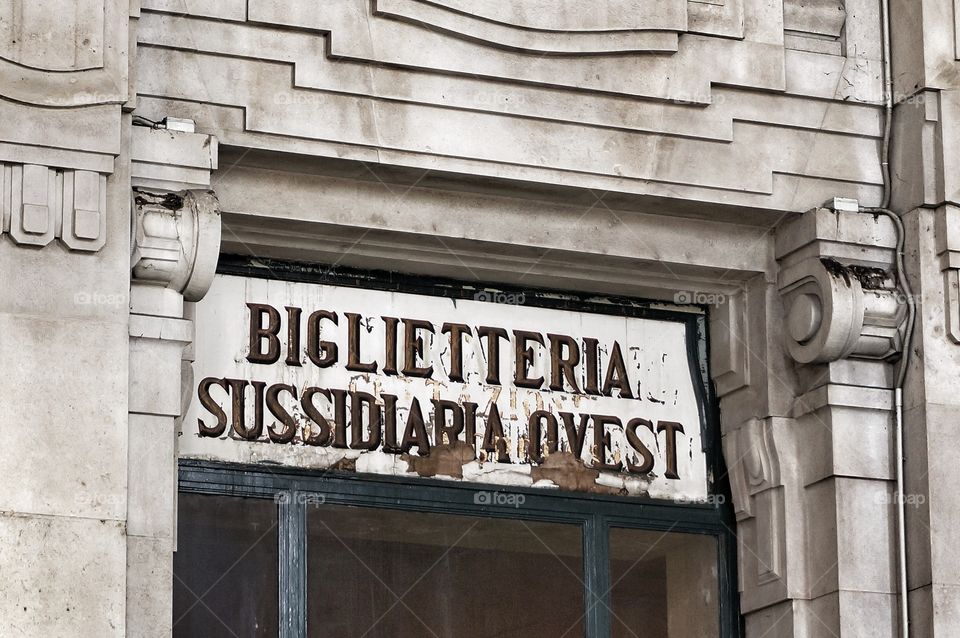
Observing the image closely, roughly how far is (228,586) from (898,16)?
5.67 meters

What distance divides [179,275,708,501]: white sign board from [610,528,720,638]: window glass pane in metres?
0.31

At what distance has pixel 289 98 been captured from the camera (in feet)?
39.1

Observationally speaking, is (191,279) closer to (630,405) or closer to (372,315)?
(372,315)

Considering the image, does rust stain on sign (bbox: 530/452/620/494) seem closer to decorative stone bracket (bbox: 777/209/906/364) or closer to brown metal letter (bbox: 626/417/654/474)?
brown metal letter (bbox: 626/417/654/474)

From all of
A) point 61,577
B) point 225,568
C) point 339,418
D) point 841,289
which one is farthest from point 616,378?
point 61,577

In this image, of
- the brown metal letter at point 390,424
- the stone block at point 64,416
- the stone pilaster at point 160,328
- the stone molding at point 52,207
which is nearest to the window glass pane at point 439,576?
the brown metal letter at point 390,424

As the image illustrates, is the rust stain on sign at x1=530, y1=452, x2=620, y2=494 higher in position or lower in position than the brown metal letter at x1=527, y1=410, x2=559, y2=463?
lower
